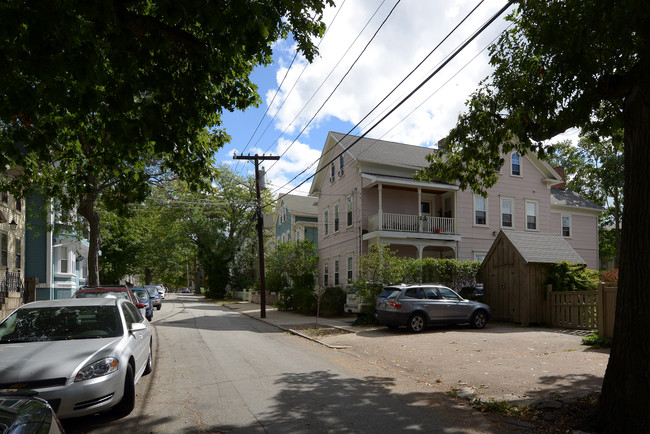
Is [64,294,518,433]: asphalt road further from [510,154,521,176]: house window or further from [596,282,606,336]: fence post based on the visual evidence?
[510,154,521,176]: house window

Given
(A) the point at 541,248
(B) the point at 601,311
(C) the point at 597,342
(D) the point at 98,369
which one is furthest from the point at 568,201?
(D) the point at 98,369

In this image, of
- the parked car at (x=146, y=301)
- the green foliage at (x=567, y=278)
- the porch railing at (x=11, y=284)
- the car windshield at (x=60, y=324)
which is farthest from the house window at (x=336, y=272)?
the car windshield at (x=60, y=324)

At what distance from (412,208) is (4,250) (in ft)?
66.6

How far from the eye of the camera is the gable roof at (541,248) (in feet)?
52.7

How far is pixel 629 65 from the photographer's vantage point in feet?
26.5

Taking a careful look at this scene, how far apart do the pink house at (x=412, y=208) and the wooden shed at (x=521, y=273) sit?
247 inches

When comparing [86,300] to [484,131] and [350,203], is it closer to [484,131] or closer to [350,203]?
[484,131]

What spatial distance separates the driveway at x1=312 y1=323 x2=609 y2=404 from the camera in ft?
24.2

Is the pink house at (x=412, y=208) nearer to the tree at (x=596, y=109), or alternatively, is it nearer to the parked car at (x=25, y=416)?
the tree at (x=596, y=109)

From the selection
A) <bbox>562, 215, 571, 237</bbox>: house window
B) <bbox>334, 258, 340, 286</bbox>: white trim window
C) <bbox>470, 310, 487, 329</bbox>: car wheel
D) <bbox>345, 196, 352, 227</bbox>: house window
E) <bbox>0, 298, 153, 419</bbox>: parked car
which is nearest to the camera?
<bbox>0, 298, 153, 419</bbox>: parked car

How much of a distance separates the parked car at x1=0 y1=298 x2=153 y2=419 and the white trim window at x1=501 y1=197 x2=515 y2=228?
2398 centimetres

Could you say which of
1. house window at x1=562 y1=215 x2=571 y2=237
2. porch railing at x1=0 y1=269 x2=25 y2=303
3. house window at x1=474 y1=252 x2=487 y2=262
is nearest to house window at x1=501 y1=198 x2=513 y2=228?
house window at x1=474 y1=252 x2=487 y2=262

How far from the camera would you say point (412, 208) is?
2636 cm

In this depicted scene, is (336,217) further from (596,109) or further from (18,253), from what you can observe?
(596,109)
